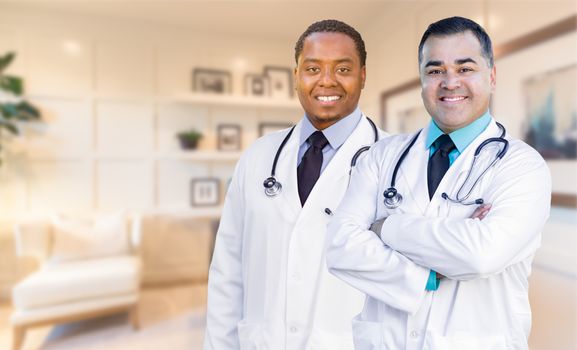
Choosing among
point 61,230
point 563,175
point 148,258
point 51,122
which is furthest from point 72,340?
point 563,175

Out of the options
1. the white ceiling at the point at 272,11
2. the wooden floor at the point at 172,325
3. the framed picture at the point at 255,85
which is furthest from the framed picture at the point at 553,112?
the framed picture at the point at 255,85

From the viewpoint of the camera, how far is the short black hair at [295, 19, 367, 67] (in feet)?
2.37

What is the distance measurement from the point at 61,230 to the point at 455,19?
9.36 feet

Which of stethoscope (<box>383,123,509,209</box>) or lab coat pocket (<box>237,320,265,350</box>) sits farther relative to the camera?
lab coat pocket (<box>237,320,265,350</box>)

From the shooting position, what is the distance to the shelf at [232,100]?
315 centimetres

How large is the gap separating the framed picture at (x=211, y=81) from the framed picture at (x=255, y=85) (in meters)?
0.16

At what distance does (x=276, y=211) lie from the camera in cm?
82

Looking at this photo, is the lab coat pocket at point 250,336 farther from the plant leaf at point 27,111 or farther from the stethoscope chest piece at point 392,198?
the plant leaf at point 27,111

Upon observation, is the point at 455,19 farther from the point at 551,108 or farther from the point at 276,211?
the point at 551,108

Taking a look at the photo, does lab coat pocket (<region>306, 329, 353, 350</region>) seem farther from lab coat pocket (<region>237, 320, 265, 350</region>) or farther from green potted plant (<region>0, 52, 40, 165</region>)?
green potted plant (<region>0, 52, 40, 165</region>)

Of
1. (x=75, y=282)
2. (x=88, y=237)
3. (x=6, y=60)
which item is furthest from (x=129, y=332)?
(x=6, y=60)

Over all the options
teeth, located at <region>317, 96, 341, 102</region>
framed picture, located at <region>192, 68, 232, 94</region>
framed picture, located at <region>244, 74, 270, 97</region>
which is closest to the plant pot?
framed picture, located at <region>192, 68, 232, 94</region>

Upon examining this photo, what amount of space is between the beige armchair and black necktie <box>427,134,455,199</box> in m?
2.28

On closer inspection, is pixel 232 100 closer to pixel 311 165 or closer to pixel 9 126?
pixel 9 126
